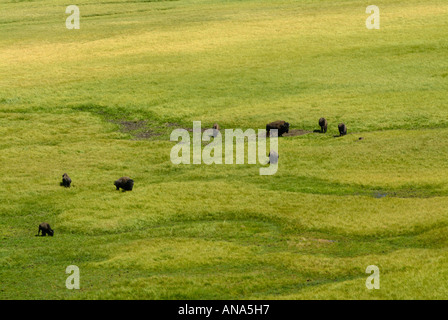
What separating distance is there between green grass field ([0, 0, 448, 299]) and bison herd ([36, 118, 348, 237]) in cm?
62

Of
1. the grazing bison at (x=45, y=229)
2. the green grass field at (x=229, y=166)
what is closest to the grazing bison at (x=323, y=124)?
the green grass field at (x=229, y=166)

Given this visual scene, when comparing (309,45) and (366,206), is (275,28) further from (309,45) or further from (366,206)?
(366,206)

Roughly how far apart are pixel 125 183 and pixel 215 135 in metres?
13.5

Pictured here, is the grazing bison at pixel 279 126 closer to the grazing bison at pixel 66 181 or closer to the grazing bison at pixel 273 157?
the grazing bison at pixel 273 157

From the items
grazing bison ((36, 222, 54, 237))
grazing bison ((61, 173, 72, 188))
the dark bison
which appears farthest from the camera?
the dark bison

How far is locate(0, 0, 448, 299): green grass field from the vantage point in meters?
28.4

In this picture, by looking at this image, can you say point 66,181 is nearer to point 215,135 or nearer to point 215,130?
point 215,135

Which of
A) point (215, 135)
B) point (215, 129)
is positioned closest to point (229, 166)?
point (215, 135)

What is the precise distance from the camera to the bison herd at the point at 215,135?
110 ft

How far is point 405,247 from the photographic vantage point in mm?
30391

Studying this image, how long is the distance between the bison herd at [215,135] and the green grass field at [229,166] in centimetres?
62

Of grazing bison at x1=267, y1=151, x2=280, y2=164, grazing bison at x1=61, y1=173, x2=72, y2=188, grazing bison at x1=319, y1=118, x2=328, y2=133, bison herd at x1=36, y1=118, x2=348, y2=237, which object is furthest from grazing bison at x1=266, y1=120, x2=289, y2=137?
grazing bison at x1=61, y1=173, x2=72, y2=188

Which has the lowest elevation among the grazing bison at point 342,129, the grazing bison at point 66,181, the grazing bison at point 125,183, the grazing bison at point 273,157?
the grazing bison at point 125,183

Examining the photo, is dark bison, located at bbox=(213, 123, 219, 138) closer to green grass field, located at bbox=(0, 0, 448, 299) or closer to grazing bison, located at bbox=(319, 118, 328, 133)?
green grass field, located at bbox=(0, 0, 448, 299)
